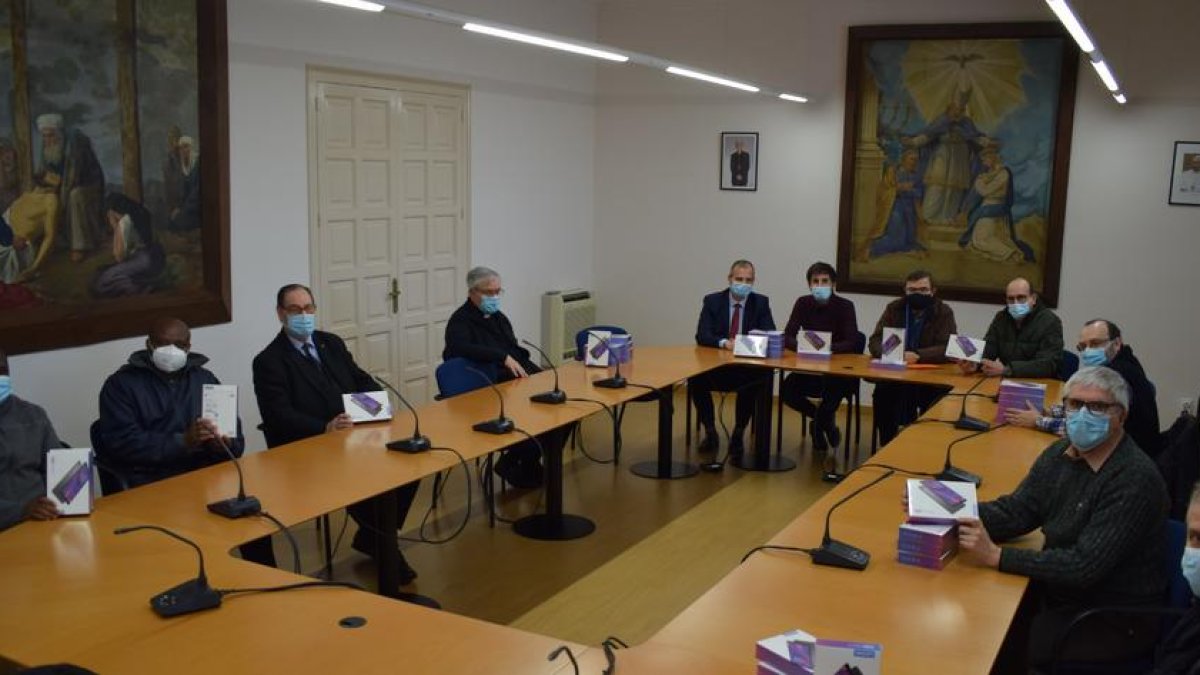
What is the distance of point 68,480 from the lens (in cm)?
369

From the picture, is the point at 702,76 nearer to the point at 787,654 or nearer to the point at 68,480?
the point at 68,480

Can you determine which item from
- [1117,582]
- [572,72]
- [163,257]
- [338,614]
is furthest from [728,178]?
[338,614]

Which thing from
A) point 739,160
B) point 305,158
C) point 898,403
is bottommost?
point 898,403

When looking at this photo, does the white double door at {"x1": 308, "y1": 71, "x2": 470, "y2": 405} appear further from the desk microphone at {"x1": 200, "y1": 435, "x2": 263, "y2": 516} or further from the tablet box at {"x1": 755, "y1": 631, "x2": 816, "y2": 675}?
the tablet box at {"x1": 755, "y1": 631, "x2": 816, "y2": 675}

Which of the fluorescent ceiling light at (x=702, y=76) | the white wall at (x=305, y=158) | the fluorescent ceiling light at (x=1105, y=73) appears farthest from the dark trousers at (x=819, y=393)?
the white wall at (x=305, y=158)

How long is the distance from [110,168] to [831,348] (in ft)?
14.4

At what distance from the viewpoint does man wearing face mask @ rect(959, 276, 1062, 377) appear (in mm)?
6395

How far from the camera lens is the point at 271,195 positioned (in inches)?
260

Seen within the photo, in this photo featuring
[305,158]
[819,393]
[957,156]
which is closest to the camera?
[305,158]

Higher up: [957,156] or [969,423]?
[957,156]

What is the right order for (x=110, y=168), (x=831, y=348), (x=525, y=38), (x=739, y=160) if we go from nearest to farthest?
(x=525, y=38), (x=110, y=168), (x=831, y=348), (x=739, y=160)

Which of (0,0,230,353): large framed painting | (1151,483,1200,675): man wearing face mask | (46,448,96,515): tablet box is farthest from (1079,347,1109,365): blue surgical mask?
(0,0,230,353): large framed painting

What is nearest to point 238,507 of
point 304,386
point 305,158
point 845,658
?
point 304,386

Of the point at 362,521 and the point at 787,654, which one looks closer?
the point at 787,654
